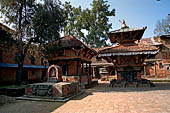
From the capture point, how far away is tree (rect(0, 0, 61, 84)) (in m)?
12.0

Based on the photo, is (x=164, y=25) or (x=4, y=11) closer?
(x=4, y=11)

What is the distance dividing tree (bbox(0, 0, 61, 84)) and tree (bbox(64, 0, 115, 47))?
62.5 feet

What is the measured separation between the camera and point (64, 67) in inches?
641

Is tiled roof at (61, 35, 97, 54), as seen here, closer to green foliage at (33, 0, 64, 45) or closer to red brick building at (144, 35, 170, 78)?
green foliage at (33, 0, 64, 45)

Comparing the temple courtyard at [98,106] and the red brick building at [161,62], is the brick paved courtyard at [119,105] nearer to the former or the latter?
the temple courtyard at [98,106]

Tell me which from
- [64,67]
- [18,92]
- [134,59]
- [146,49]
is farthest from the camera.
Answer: [64,67]

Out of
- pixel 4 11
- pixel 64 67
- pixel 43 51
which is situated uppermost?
pixel 4 11

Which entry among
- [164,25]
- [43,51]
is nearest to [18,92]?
[43,51]

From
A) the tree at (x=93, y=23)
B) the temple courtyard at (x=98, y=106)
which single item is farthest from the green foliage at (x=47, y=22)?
the tree at (x=93, y=23)

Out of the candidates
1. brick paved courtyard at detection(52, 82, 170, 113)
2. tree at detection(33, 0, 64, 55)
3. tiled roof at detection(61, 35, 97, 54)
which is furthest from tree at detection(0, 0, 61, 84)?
brick paved courtyard at detection(52, 82, 170, 113)

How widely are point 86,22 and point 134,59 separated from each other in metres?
21.2

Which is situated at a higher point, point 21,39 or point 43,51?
point 21,39

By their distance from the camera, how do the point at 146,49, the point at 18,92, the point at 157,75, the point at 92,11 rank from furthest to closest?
the point at 92,11 → the point at 157,75 → the point at 146,49 → the point at 18,92

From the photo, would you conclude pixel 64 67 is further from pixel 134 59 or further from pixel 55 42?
pixel 134 59
